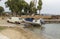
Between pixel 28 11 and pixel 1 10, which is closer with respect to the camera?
pixel 28 11

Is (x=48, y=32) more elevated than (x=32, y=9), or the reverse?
(x=48, y=32)

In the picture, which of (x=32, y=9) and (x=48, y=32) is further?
(x=32, y=9)

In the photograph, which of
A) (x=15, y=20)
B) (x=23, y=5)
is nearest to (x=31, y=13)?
(x=23, y=5)

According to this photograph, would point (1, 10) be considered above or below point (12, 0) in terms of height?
below

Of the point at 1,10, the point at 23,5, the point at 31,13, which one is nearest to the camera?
the point at 23,5

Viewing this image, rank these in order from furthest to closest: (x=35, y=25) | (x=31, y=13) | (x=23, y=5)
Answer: (x=31, y=13), (x=23, y=5), (x=35, y=25)

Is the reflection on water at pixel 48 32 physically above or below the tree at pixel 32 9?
above

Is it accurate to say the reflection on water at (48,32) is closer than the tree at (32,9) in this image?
Yes

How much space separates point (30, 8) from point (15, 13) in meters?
8.09

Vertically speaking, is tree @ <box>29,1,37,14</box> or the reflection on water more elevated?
the reflection on water

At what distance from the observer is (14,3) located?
99.2 m

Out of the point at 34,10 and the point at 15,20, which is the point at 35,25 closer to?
the point at 15,20

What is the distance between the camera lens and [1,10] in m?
124

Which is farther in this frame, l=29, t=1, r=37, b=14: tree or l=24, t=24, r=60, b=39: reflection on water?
l=29, t=1, r=37, b=14: tree
